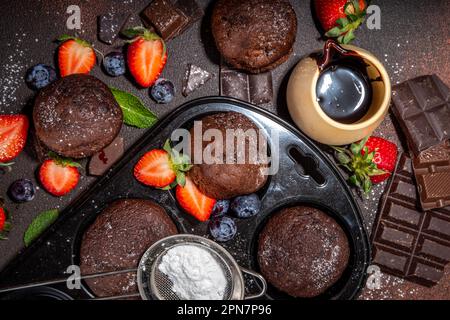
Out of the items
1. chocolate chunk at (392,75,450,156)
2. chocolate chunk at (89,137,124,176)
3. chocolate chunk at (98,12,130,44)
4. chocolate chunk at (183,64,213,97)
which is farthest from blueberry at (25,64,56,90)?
chocolate chunk at (392,75,450,156)

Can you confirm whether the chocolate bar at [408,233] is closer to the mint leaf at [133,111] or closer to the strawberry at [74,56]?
the mint leaf at [133,111]

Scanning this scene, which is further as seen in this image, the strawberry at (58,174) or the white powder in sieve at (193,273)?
the strawberry at (58,174)

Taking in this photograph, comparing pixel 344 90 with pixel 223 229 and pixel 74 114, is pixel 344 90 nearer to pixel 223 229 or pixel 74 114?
pixel 223 229

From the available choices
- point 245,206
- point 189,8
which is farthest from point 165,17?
point 245,206

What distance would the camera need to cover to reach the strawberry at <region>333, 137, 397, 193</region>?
2393mm

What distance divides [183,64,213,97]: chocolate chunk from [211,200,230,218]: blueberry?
0.57 meters

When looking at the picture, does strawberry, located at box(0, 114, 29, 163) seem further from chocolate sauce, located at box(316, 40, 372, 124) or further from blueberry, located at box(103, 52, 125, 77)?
chocolate sauce, located at box(316, 40, 372, 124)

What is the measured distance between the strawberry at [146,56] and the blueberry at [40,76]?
1.24ft

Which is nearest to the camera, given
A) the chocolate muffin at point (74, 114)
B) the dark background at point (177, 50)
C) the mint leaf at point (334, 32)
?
the chocolate muffin at point (74, 114)

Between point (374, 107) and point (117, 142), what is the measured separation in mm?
1184

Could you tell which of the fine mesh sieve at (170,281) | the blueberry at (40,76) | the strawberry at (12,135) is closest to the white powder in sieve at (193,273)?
the fine mesh sieve at (170,281)

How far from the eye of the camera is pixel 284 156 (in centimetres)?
238

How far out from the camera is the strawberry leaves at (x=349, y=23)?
2.37 metres
